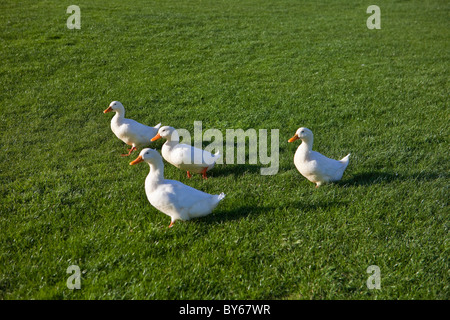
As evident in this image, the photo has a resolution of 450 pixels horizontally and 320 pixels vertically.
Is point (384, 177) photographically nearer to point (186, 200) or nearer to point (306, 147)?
point (306, 147)

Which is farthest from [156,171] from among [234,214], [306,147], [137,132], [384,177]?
[384,177]

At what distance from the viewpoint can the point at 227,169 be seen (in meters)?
5.77

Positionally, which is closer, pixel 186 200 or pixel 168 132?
pixel 186 200

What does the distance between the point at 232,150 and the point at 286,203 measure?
1.91 meters

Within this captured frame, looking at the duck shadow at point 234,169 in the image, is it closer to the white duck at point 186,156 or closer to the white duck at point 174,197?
the white duck at point 186,156

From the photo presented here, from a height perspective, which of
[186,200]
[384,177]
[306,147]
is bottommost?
→ [384,177]

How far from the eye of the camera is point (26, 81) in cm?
973

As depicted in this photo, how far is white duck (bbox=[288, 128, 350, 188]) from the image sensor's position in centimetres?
493

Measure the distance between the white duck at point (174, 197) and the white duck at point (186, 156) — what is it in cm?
84

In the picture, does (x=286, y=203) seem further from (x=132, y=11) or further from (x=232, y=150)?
(x=132, y=11)

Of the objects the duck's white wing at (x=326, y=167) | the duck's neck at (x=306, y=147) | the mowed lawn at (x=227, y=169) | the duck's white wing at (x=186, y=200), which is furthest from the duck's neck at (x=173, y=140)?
the duck's white wing at (x=326, y=167)

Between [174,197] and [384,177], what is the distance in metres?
3.24

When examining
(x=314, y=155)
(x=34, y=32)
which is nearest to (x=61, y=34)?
(x=34, y=32)

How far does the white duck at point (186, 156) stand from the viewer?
17.0 feet
